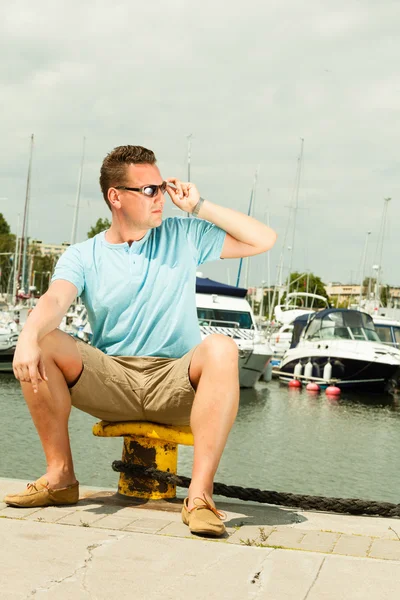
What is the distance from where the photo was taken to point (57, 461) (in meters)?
4.05

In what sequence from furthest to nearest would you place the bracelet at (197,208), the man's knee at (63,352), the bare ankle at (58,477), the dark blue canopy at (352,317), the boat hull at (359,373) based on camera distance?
the dark blue canopy at (352,317), the boat hull at (359,373), the bracelet at (197,208), the bare ankle at (58,477), the man's knee at (63,352)

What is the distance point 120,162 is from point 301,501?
1944 millimetres

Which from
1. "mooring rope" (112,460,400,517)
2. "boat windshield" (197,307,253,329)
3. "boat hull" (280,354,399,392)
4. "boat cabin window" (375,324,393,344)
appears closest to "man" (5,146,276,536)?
"mooring rope" (112,460,400,517)

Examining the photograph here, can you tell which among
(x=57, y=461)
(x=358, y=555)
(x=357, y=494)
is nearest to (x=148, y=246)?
(x=57, y=461)

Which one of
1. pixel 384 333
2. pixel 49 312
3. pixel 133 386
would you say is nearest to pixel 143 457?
pixel 133 386

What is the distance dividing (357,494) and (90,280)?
6594 millimetres

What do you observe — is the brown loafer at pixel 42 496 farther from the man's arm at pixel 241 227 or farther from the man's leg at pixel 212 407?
the man's arm at pixel 241 227

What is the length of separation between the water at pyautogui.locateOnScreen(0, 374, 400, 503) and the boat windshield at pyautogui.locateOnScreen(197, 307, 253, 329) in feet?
11.4

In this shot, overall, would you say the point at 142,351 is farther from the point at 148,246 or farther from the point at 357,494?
the point at 357,494

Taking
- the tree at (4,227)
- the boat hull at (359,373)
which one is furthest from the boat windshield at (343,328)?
the tree at (4,227)

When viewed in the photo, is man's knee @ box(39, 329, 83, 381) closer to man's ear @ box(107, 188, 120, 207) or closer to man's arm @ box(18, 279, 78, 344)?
man's arm @ box(18, 279, 78, 344)

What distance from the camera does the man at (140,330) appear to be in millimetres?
3758

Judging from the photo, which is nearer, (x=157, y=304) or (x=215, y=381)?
(x=215, y=381)

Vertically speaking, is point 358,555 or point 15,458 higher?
point 358,555
